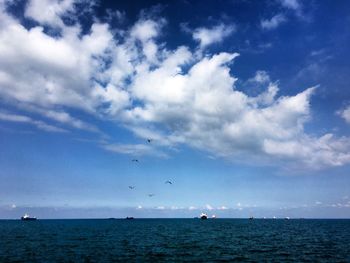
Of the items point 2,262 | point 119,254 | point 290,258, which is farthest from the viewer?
point 119,254

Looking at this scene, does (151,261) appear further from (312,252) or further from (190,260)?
(312,252)

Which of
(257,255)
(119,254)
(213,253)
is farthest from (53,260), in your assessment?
(257,255)

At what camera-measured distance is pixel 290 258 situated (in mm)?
49844

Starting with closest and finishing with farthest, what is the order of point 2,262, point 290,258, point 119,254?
point 2,262 < point 290,258 < point 119,254

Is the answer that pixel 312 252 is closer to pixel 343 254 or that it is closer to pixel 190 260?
pixel 343 254

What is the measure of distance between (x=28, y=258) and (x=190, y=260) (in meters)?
28.1

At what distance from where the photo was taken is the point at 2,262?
152 ft

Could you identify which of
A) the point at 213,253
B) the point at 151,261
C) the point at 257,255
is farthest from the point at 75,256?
the point at 257,255

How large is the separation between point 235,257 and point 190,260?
8908 mm

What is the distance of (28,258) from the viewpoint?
5025 centimetres

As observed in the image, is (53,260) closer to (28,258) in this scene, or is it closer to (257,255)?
(28,258)

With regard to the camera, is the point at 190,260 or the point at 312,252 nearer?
the point at 190,260

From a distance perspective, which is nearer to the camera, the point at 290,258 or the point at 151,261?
the point at 151,261

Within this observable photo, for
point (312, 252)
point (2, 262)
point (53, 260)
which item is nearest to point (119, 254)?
point (53, 260)
